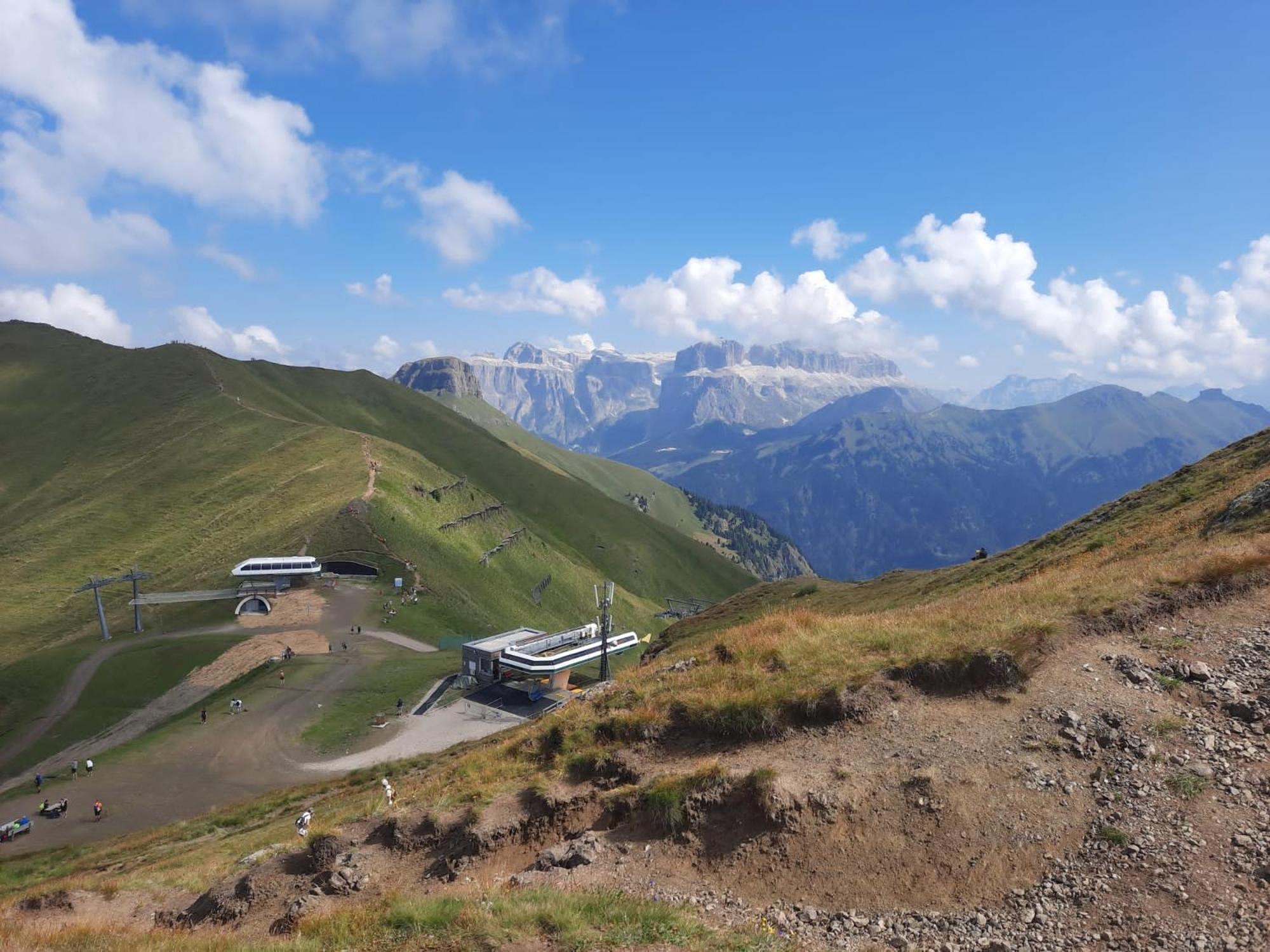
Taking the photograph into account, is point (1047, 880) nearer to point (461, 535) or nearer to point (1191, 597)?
point (1191, 597)

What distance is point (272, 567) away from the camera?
292 feet

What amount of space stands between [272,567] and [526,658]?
4427cm

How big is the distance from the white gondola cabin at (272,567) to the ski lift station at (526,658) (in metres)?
34.4

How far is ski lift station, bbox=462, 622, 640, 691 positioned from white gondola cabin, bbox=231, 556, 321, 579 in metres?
34.4

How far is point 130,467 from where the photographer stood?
147 meters

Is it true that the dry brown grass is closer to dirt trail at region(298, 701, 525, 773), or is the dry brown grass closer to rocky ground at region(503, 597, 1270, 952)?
rocky ground at region(503, 597, 1270, 952)

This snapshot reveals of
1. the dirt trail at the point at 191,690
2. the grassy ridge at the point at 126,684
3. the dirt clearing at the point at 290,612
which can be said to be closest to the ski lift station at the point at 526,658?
the dirt trail at the point at 191,690

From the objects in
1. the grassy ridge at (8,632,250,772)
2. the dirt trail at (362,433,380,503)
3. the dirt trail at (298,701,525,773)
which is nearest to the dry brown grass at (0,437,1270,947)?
the dirt trail at (298,701,525,773)

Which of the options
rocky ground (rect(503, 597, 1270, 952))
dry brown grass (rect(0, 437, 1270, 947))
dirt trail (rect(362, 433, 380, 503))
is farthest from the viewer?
dirt trail (rect(362, 433, 380, 503))

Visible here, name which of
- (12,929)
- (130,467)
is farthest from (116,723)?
(130,467)

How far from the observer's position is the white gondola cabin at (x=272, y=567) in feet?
290

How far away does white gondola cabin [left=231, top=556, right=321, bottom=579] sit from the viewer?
290 feet

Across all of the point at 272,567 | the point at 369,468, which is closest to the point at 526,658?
the point at 272,567

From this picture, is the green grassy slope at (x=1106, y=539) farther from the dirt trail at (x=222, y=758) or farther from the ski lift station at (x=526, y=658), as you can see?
the dirt trail at (x=222, y=758)
